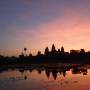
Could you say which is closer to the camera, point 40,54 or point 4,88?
point 4,88

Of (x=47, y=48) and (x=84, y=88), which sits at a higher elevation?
(x=47, y=48)

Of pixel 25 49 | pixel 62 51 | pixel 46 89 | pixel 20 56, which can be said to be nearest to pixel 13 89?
pixel 46 89

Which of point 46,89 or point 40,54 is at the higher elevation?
point 40,54

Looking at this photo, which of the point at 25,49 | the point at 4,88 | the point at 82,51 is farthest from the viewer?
the point at 82,51

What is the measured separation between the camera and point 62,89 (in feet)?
114

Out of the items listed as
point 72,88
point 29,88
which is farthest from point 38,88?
point 72,88

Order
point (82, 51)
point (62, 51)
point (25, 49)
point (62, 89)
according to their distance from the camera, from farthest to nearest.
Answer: point (62, 51) → point (82, 51) → point (25, 49) → point (62, 89)

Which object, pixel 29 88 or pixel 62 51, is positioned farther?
pixel 62 51

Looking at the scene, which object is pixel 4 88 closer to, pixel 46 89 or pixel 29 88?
pixel 29 88

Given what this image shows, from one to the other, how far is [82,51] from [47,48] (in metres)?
23.4

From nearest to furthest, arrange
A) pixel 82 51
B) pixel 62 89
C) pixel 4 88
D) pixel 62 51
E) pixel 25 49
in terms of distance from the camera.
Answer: pixel 62 89
pixel 4 88
pixel 25 49
pixel 82 51
pixel 62 51

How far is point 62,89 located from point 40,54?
530ft

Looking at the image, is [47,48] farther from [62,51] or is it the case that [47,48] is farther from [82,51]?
[82,51]

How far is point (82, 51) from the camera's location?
184 meters
